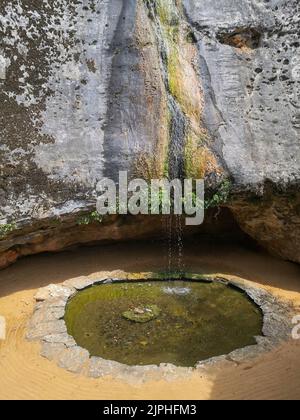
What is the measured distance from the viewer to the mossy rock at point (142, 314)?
8922 millimetres

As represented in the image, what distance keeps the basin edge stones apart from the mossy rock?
4.01ft

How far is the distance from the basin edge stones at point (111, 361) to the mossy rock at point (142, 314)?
4.01 ft

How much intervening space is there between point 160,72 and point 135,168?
2.10m

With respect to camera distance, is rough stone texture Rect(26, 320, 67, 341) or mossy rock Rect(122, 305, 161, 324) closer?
rough stone texture Rect(26, 320, 67, 341)

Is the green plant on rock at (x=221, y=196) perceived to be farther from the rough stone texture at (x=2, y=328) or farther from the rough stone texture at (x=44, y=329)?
the rough stone texture at (x=2, y=328)

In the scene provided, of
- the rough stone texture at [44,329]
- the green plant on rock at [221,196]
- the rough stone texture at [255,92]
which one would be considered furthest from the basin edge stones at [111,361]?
the rough stone texture at [255,92]

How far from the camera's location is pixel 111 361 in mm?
7711

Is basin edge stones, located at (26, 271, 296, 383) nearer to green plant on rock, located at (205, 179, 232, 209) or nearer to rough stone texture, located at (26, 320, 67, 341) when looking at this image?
→ rough stone texture, located at (26, 320, 67, 341)

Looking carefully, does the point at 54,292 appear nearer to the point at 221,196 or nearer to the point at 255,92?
the point at 221,196

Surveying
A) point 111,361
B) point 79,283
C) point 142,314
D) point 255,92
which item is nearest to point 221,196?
point 255,92

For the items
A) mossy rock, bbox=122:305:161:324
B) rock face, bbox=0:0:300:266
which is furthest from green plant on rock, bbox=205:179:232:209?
mossy rock, bbox=122:305:161:324

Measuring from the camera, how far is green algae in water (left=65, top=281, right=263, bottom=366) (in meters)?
8.03

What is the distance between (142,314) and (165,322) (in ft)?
1.72

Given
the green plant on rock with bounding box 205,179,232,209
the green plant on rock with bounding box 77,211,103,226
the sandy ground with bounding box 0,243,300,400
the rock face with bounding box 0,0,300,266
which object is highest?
the rock face with bounding box 0,0,300,266
